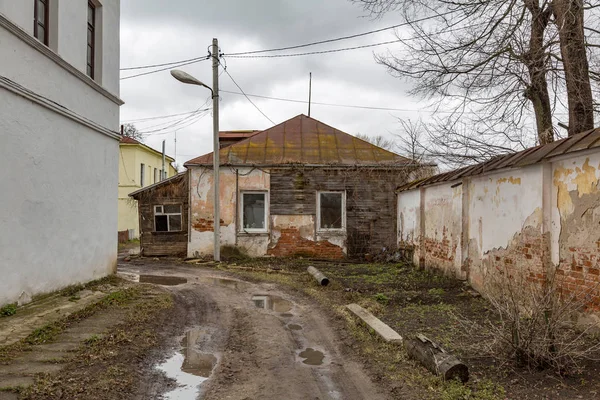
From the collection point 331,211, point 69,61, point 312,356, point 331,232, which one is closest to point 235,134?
point 331,211

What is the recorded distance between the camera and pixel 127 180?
2864cm

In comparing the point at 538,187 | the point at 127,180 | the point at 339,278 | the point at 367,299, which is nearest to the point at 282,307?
the point at 367,299

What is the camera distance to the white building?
657cm

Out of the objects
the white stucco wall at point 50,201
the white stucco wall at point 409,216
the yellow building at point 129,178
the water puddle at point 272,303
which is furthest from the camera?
the yellow building at point 129,178

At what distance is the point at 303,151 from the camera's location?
56.0 feet

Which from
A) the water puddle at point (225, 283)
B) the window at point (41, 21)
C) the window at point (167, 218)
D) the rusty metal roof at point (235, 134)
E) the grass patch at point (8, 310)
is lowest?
the water puddle at point (225, 283)

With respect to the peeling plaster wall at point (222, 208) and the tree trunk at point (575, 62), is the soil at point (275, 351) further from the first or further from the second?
the peeling plaster wall at point (222, 208)

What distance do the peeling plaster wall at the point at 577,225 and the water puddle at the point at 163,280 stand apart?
810 centimetres

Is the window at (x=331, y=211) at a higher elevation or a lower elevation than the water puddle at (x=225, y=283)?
higher

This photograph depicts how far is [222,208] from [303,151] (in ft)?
12.1

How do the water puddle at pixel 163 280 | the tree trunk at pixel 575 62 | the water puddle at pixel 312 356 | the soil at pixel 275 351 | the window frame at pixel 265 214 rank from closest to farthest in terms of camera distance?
the soil at pixel 275 351 < the water puddle at pixel 312 356 < the tree trunk at pixel 575 62 < the water puddle at pixel 163 280 < the window frame at pixel 265 214

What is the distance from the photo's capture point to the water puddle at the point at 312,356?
525 cm

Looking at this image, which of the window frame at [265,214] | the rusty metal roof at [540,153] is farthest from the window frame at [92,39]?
the rusty metal roof at [540,153]

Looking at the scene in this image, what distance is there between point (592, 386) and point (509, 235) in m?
3.79
